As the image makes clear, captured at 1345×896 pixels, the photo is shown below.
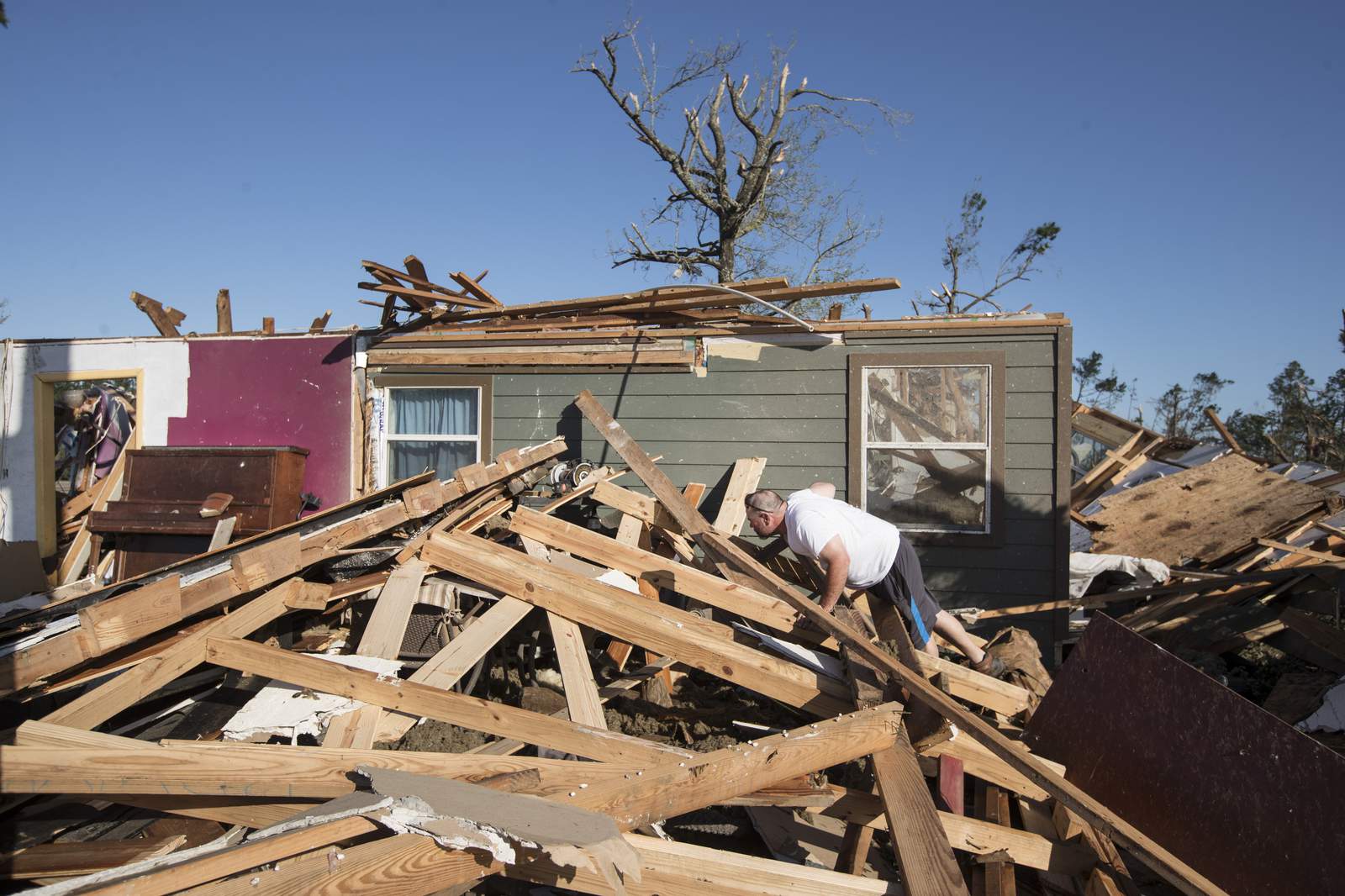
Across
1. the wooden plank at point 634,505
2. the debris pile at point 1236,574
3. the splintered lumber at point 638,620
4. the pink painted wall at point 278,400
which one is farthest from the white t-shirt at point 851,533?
the pink painted wall at point 278,400

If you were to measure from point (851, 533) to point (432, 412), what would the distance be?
4729 millimetres

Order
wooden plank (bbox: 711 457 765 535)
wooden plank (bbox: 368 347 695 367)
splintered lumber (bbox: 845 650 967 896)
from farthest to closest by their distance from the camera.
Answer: wooden plank (bbox: 368 347 695 367) < wooden plank (bbox: 711 457 765 535) < splintered lumber (bbox: 845 650 967 896)

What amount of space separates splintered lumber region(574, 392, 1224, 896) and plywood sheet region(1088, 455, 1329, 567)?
16.8ft

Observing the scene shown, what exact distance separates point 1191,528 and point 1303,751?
6.07 meters

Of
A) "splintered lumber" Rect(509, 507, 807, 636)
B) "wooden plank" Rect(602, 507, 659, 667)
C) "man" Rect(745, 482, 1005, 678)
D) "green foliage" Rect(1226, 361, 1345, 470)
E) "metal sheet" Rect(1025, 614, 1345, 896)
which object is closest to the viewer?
"metal sheet" Rect(1025, 614, 1345, 896)

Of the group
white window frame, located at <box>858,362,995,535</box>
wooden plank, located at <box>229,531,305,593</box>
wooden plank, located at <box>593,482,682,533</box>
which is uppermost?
white window frame, located at <box>858,362,995,535</box>

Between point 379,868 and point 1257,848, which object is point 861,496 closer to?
point 1257,848

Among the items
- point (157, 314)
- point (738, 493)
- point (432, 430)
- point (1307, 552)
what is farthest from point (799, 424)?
point (157, 314)

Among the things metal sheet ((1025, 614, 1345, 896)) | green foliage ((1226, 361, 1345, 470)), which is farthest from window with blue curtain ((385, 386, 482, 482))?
green foliage ((1226, 361, 1345, 470))

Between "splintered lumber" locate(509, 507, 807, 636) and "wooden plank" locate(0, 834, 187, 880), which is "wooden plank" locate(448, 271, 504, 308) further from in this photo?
"wooden plank" locate(0, 834, 187, 880)

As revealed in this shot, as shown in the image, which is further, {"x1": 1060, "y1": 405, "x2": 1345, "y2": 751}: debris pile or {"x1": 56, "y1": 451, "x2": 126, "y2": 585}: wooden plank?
{"x1": 56, "y1": 451, "x2": 126, "y2": 585}: wooden plank

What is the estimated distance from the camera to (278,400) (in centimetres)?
813

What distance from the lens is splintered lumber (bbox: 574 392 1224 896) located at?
2.60 metres

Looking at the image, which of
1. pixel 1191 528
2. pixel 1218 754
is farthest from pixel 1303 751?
pixel 1191 528
